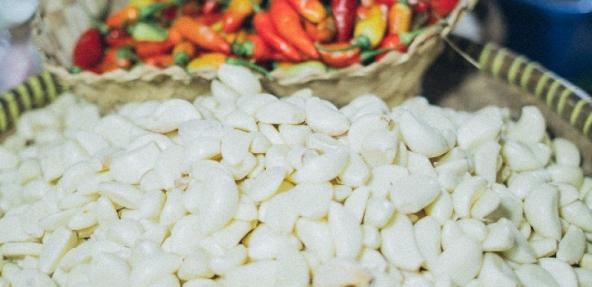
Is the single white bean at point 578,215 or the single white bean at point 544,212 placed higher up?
the single white bean at point 544,212

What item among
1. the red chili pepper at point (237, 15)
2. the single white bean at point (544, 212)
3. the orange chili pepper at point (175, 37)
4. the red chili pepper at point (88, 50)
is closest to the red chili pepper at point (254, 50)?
the red chili pepper at point (237, 15)

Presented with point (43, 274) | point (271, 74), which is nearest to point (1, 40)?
point (271, 74)

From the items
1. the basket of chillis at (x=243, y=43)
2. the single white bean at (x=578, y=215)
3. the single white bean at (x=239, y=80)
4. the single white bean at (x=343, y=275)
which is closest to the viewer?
the single white bean at (x=343, y=275)

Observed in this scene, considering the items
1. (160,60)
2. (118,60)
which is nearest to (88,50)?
(118,60)

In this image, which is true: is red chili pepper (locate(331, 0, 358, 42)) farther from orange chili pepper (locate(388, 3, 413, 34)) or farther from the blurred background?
the blurred background

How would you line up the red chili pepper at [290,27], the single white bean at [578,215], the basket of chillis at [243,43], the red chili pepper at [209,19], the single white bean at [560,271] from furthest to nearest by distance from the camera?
the red chili pepper at [209,19]
the red chili pepper at [290,27]
the basket of chillis at [243,43]
the single white bean at [578,215]
the single white bean at [560,271]

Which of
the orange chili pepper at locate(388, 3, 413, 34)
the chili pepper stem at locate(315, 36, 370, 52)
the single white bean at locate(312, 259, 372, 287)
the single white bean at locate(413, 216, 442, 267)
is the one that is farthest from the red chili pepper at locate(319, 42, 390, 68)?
the single white bean at locate(312, 259, 372, 287)

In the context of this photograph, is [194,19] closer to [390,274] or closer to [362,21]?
[362,21]

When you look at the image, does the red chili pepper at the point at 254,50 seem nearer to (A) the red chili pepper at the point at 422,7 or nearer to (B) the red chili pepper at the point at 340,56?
(B) the red chili pepper at the point at 340,56
